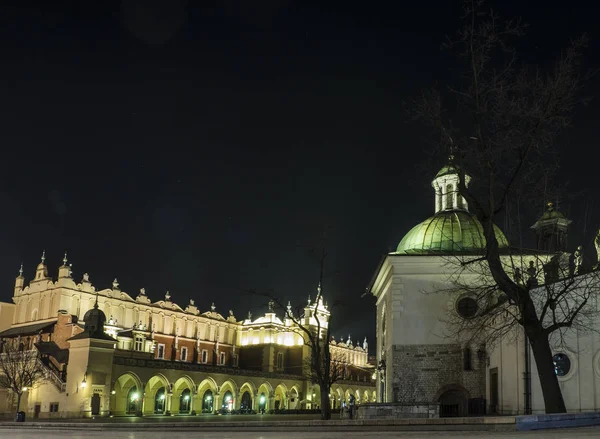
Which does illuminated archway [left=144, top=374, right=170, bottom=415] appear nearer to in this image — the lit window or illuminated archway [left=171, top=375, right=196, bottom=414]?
illuminated archway [left=171, top=375, right=196, bottom=414]

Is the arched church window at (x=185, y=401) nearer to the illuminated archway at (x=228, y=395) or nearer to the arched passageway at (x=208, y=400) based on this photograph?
the arched passageway at (x=208, y=400)

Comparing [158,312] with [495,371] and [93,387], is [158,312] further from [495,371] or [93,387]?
[495,371]

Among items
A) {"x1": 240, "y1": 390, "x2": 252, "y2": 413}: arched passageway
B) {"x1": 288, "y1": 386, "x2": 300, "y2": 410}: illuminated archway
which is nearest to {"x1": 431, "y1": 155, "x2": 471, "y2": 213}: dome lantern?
{"x1": 240, "y1": 390, "x2": 252, "y2": 413}: arched passageway

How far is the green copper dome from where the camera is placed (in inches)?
1359

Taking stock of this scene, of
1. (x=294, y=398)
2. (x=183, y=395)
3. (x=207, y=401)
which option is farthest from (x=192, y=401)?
(x=294, y=398)

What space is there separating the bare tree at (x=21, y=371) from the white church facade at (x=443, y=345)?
Result: 24120 millimetres

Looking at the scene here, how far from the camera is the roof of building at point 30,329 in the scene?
206ft

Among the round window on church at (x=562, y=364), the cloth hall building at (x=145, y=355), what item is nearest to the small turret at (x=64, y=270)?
the cloth hall building at (x=145, y=355)

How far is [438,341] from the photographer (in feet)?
105

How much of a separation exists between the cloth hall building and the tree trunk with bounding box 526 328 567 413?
50.5ft

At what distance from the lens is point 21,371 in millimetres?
48531

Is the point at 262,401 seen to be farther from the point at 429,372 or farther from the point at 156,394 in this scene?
the point at 429,372

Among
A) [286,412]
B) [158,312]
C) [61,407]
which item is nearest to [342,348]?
[158,312]

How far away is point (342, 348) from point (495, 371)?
84.7 m
